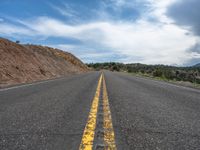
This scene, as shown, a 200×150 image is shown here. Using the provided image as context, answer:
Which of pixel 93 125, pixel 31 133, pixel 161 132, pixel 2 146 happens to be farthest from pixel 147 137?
pixel 2 146

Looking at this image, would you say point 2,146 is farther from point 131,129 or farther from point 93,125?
point 131,129

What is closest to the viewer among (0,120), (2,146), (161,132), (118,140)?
(2,146)

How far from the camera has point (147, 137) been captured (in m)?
3.19

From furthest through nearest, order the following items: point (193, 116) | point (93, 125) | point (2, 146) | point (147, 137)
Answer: point (193, 116)
point (93, 125)
point (147, 137)
point (2, 146)

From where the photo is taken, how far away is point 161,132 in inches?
137

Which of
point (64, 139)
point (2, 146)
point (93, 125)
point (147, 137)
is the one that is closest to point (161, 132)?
point (147, 137)

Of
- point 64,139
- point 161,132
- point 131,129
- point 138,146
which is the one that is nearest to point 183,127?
point 161,132

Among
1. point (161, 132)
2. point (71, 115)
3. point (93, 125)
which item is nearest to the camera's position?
point (161, 132)

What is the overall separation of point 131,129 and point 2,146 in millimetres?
1898

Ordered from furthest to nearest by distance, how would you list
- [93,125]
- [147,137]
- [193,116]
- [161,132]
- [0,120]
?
[193,116], [0,120], [93,125], [161,132], [147,137]

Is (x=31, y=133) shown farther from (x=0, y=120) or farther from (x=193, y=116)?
(x=193, y=116)

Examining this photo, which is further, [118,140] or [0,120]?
[0,120]

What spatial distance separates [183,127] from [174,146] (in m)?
1.11

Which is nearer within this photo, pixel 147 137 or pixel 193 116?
pixel 147 137
